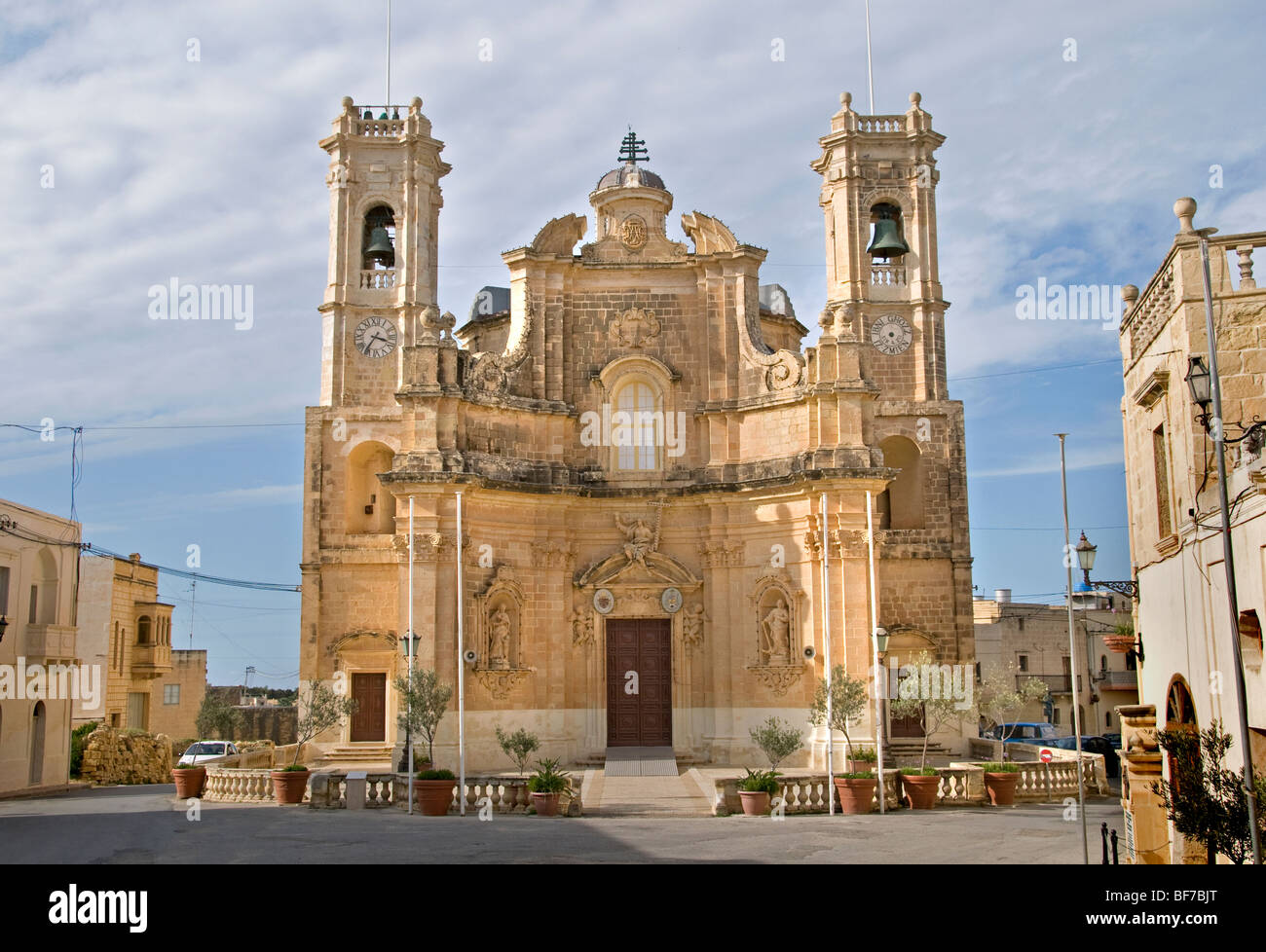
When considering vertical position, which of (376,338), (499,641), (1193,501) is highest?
(376,338)

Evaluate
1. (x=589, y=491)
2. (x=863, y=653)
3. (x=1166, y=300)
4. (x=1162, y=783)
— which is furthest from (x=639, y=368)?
(x=1162, y=783)

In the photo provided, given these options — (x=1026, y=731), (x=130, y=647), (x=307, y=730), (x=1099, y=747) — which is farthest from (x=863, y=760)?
(x=130, y=647)

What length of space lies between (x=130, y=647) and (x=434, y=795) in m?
29.1

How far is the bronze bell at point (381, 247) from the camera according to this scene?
115ft

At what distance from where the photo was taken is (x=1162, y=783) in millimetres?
13383

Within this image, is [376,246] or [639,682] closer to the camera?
[639,682]

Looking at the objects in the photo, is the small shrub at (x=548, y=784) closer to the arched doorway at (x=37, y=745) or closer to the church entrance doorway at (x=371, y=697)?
the church entrance doorway at (x=371, y=697)

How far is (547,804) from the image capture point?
22453 millimetres

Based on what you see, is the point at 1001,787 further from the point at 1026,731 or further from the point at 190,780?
the point at 190,780

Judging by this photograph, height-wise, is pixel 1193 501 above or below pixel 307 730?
above

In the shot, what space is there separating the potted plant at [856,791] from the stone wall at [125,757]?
25212mm

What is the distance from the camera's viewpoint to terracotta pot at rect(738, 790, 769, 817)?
22.5 metres

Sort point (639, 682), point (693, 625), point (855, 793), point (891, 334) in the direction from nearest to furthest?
point (855, 793)
point (693, 625)
point (639, 682)
point (891, 334)
